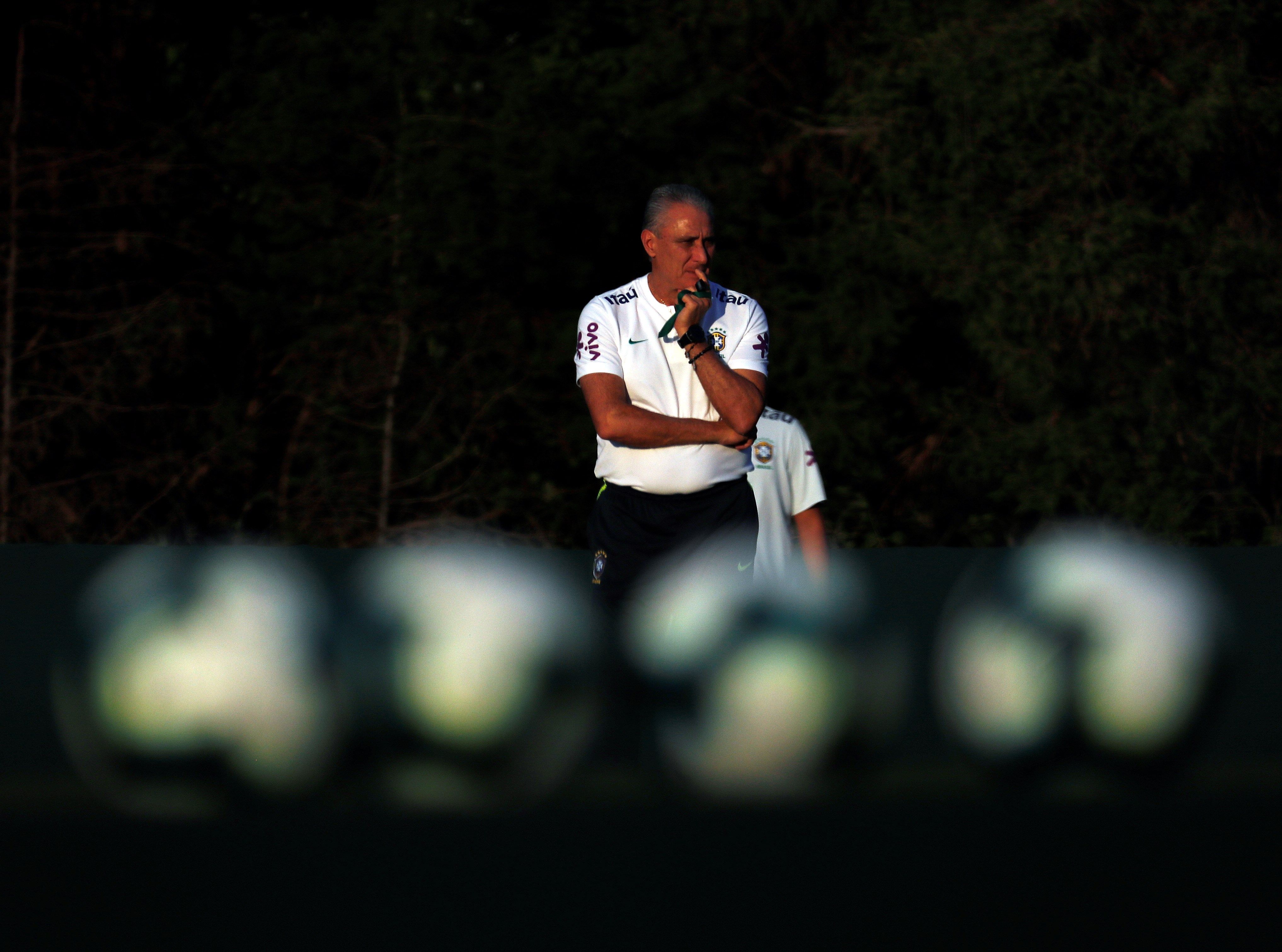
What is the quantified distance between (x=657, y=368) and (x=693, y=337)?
0.50ft

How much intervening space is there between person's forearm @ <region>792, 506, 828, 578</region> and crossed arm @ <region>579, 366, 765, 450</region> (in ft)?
5.47

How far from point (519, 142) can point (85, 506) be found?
4.23m

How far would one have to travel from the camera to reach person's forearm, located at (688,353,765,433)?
4.18 m

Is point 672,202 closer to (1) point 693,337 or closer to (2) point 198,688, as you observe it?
(1) point 693,337

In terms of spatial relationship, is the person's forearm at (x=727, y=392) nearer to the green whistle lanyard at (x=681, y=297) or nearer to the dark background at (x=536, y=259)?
the green whistle lanyard at (x=681, y=297)

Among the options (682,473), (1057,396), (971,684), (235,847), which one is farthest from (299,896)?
(1057,396)

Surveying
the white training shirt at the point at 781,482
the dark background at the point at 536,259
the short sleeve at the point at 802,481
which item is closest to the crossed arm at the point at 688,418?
the white training shirt at the point at 781,482

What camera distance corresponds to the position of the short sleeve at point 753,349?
4.38 meters

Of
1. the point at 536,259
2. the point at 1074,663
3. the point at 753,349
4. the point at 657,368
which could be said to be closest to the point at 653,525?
the point at 657,368

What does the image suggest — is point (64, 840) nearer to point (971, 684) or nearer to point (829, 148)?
point (971, 684)

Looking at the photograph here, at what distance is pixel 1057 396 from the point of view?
43.1 feet

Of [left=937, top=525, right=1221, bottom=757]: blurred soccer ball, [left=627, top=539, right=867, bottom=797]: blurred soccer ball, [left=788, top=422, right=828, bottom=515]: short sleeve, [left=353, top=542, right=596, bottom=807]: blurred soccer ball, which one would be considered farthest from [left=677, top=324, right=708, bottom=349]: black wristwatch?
[left=937, top=525, right=1221, bottom=757]: blurred soccer ball

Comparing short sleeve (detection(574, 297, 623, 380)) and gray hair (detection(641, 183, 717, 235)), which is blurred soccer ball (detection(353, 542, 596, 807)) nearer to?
short sleeve (detection(574, 297, 623, 380))

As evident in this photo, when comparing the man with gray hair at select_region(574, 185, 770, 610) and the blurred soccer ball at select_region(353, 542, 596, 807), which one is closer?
the man with gray hair at select_region(574, 185, 770, 610)
